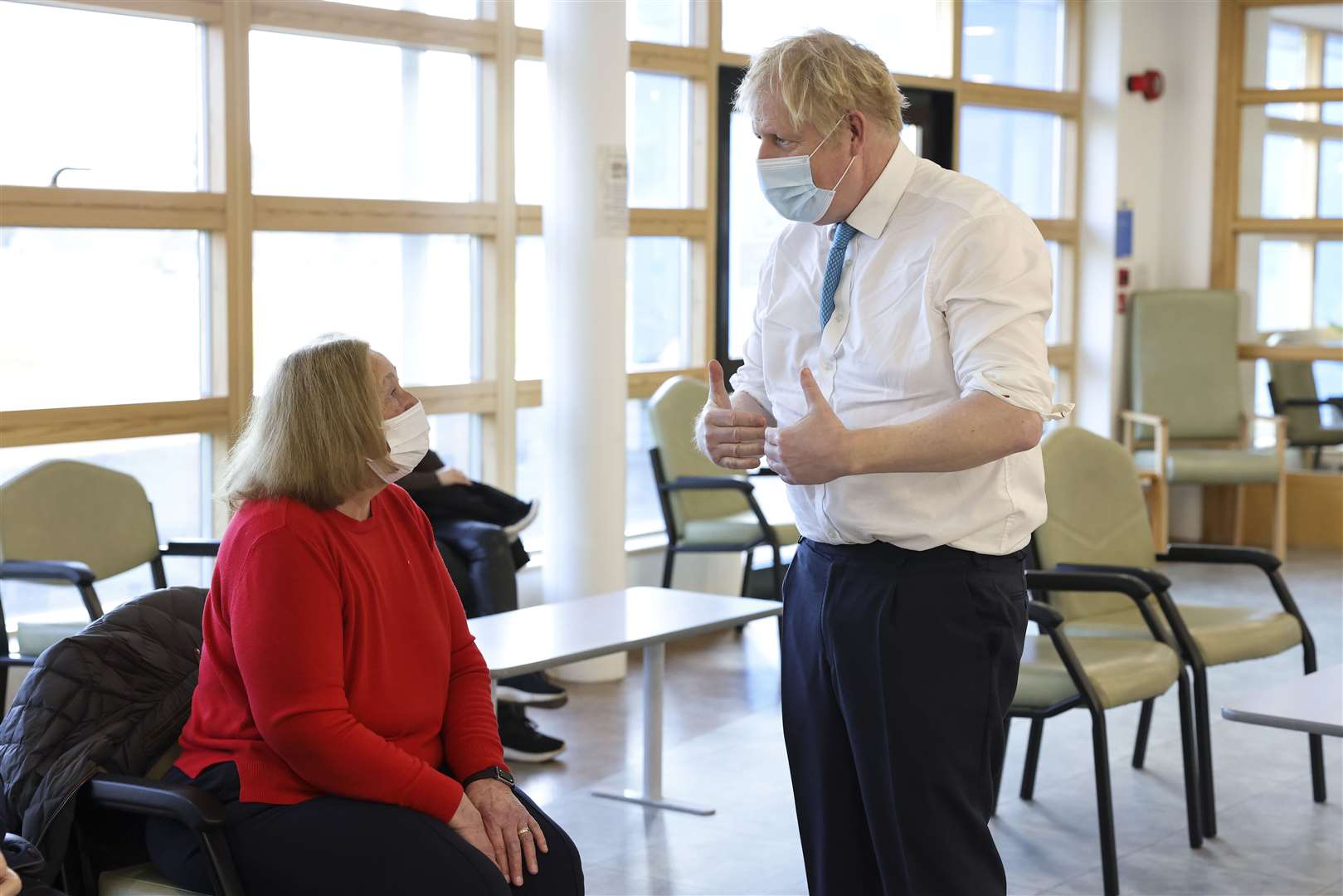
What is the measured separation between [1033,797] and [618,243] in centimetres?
222

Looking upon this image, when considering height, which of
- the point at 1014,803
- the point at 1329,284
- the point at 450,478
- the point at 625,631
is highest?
the point at 1329,284

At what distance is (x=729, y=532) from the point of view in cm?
553

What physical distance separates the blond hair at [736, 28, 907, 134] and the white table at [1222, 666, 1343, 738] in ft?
3.98

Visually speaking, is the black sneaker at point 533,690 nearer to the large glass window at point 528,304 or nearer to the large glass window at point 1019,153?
the large glass window at point 528,304

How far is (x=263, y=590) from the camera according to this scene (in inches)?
85.0

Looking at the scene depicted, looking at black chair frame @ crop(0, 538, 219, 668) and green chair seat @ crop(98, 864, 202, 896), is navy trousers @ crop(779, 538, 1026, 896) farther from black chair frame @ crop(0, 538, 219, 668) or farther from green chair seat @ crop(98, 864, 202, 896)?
black chair frame @ crop(0, 538, 219, 668)

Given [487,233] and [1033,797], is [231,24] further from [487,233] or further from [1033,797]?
[1033,797]

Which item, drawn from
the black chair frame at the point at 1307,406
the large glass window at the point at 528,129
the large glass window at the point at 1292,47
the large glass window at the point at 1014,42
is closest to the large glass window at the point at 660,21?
the large glass window at the point at 528,129

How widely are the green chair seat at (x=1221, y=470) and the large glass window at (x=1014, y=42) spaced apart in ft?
6.82

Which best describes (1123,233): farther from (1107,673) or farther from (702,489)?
(1107,673)

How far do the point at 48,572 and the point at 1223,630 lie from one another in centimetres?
293

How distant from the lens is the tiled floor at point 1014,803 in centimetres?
352

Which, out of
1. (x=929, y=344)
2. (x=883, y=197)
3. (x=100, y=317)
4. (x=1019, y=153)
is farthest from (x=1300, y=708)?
(x=1019, y=153)

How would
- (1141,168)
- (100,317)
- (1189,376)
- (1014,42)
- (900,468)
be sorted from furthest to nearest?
(1141,168) → (1189,376) → (1014,42) → (100,317) → (900,468)
